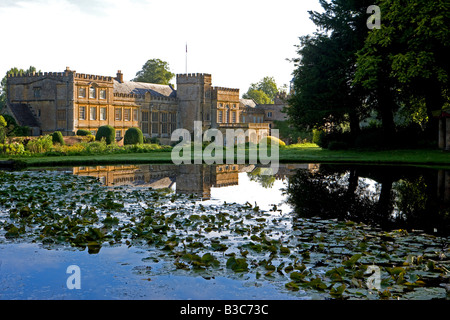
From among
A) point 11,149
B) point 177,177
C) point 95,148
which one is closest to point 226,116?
point 95,148

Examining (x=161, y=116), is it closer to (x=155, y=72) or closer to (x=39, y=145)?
(x=155, y=72)

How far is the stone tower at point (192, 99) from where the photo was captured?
60.6 metres

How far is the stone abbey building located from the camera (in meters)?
49.2

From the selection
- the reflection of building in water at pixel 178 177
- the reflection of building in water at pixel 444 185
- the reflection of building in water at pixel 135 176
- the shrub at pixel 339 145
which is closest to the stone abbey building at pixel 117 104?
the shrub at pixel 339 145

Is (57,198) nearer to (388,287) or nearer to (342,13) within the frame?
(388,287)

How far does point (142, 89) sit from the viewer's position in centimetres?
5941

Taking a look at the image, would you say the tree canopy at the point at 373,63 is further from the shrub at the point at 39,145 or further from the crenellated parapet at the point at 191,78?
the crenellated parapet at the point at 191,78

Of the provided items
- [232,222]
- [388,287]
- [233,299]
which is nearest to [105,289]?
[233,299]

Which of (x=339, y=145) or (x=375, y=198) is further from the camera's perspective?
(x=339, y=145)

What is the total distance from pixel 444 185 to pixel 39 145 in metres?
23.2

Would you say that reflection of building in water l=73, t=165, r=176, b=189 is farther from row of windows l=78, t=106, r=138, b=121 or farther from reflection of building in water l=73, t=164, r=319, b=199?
row of windows l=78, t=106, r=138, b=121

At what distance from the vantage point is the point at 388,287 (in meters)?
5.86

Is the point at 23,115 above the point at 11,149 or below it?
above

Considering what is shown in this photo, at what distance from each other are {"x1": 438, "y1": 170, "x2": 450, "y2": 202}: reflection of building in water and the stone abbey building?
3574 centimetres
